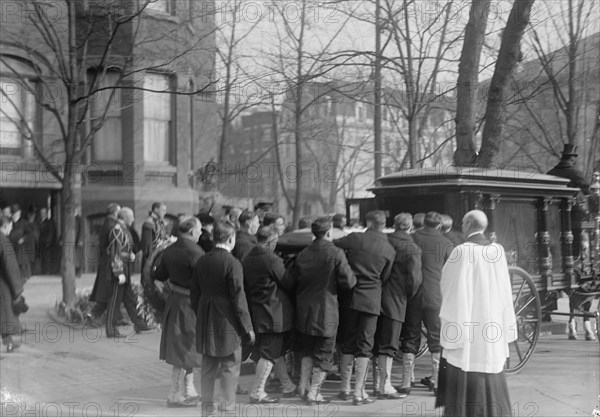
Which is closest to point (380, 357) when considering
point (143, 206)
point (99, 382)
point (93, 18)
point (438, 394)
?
point (438, 394)

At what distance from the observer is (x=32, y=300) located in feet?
43.8

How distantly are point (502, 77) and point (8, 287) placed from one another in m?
7.51

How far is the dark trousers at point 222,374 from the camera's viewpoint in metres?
6.59

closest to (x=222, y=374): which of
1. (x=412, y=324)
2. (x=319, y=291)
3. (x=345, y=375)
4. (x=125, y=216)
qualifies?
(x=319, y=291)

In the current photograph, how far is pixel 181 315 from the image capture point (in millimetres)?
6953

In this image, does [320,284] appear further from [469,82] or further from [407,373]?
[469,82]

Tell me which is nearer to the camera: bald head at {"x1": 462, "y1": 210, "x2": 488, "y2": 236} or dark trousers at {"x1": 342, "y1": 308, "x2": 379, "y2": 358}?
bald head at {"x1": 462, "y1": 210, "x2": 488, "y2": 236}

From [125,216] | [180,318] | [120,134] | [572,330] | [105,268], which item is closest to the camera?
[180,318]

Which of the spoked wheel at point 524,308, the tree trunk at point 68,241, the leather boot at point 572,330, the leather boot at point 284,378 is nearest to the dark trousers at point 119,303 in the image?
the tree trunk at point 68,241

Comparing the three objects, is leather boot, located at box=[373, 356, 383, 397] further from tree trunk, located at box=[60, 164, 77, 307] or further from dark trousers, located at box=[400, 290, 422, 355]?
tree trunk, located at box=[60, 164, 77, 307]

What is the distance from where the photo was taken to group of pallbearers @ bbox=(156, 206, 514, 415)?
6535mm

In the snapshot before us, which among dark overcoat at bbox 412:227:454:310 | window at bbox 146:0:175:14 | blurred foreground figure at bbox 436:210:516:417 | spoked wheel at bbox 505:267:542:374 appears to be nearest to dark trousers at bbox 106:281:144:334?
dark overcoat at bbox 412:227:454:310

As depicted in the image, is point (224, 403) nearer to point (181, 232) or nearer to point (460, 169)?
point (181, 232)

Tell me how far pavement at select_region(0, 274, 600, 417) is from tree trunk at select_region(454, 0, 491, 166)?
10.1 feet
